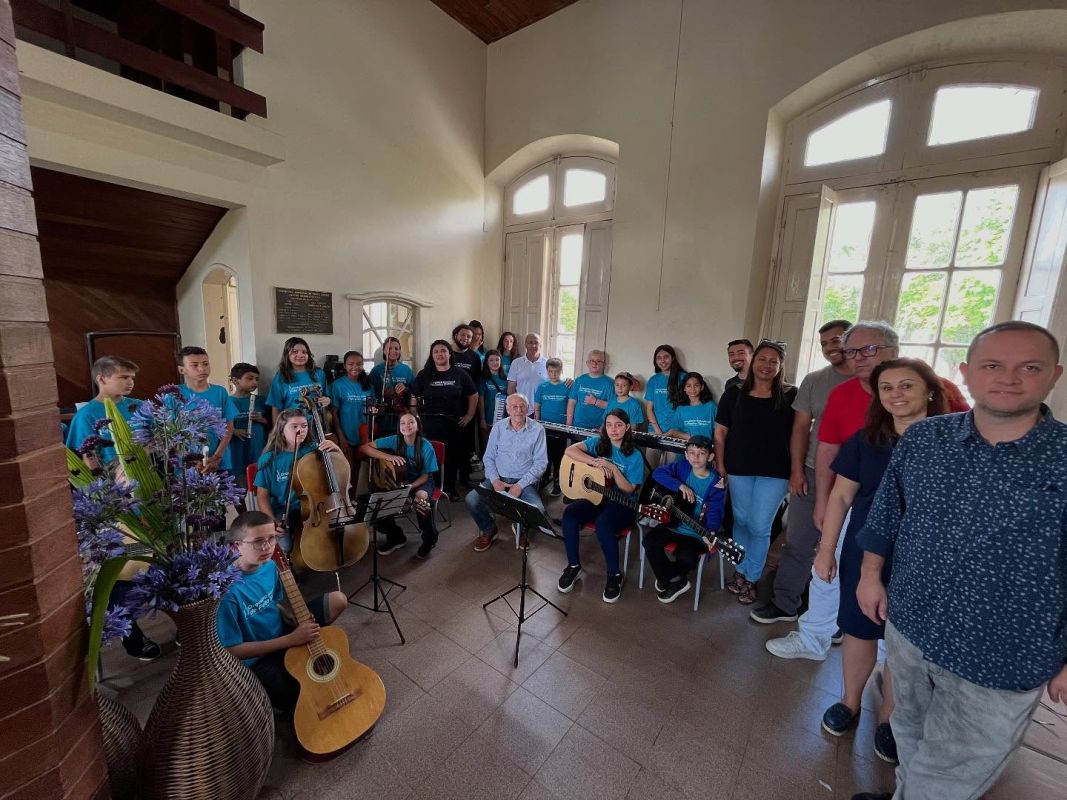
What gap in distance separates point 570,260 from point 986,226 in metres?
4.13

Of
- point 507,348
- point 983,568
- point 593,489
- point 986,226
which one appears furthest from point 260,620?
point 986,226

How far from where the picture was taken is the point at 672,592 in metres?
3.04

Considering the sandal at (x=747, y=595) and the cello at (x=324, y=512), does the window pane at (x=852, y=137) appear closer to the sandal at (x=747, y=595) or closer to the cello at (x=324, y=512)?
the sandal at (x=747, y=595)

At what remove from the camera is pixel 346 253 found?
4855 millimetres

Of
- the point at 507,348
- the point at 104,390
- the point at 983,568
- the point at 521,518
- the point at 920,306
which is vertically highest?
the point at 920,306

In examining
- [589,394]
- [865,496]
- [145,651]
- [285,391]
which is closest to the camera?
[865,496]

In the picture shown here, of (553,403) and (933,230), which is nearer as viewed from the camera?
(933,230)

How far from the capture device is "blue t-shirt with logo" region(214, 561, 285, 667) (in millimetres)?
1852

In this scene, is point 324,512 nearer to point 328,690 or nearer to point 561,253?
point 328,690

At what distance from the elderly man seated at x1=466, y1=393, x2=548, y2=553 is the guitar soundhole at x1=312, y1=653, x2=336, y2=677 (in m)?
1.68

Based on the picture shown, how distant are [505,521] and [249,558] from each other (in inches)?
103

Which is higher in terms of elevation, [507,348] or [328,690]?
[507,348]

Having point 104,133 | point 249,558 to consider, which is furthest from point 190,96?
point 249,558

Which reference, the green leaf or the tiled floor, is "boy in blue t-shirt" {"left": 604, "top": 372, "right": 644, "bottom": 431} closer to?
the tiled floor
